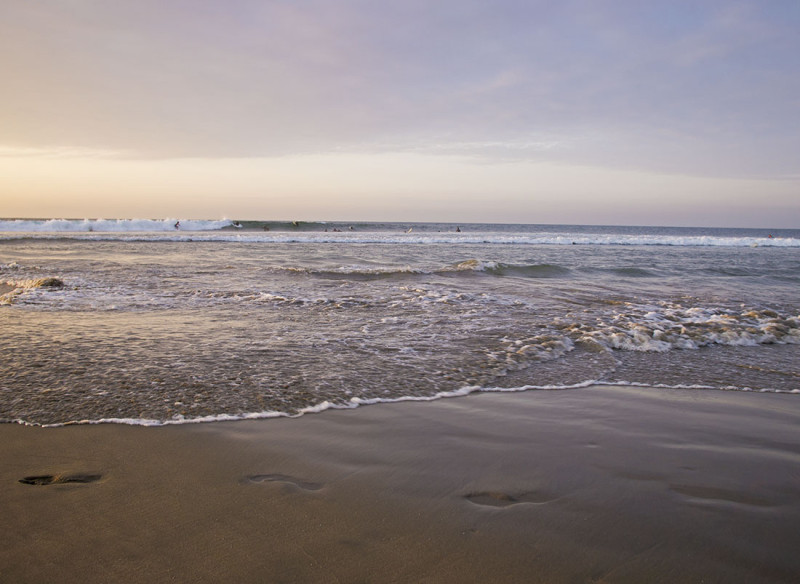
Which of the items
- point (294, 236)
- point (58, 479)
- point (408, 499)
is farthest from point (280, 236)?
point (408, 499)

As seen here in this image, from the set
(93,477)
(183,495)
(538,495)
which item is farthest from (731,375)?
(93,477)

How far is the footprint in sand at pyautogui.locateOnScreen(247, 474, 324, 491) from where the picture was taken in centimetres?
224

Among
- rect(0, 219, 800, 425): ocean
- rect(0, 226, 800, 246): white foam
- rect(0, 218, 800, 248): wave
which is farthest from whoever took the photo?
rect(0, 226, 800, 246): white foam

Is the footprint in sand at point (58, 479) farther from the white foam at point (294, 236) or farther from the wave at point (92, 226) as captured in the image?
the wave at point (92, 226)

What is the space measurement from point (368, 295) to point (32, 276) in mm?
7310

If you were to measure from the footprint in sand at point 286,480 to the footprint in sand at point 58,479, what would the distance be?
721 mm

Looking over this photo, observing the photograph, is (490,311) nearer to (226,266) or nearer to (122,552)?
(122,552)

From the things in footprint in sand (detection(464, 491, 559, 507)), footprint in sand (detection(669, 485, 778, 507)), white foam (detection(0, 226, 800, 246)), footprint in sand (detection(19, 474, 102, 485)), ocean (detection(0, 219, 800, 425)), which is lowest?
footprint in sand (detection(669, 485, 778, 507))

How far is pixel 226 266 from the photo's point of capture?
13.1 metres

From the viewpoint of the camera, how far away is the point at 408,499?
2.16 metres

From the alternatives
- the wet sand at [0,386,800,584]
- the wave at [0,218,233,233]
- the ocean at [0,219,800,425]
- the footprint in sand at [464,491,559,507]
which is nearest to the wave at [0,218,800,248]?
the wave at [0,218,233,233]

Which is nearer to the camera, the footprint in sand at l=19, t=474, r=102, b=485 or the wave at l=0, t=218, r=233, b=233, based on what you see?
the footprint in sand at l=19, t=474, r=102, b=485

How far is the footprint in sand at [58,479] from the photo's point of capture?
2213 mm

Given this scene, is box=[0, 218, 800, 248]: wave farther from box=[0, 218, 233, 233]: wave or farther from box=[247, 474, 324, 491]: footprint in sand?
box=[247, 474, 324, 491]: footprint in sand
